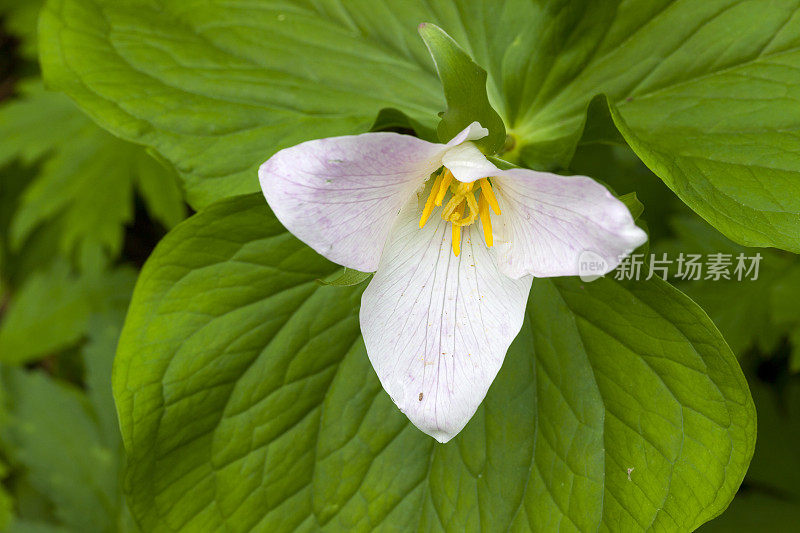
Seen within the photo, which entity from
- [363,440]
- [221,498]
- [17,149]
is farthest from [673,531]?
[17,149]

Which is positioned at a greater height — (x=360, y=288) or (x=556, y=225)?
(x=556, y=225)

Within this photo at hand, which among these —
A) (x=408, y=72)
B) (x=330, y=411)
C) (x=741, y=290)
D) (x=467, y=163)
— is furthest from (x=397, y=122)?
(x=741, y=290)

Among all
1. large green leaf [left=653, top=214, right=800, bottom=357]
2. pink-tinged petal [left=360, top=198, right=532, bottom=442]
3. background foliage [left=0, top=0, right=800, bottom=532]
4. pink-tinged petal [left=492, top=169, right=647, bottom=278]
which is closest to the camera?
pink-tinged petal [left=492, top=169, right=647, bottom=278]

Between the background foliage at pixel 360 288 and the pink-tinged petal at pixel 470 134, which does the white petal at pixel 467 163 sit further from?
the background foliage at pixel 360 288

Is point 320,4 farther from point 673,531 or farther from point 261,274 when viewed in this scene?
point 673,531

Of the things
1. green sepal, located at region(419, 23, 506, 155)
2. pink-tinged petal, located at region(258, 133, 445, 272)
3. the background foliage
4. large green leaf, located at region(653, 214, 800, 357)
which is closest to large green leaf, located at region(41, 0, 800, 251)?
the background foliage

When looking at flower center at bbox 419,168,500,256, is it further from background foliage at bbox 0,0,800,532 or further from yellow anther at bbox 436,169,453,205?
background foliage at bbox 0,0,800,532

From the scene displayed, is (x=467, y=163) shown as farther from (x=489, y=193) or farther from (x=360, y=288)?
(x=360, y=288)
